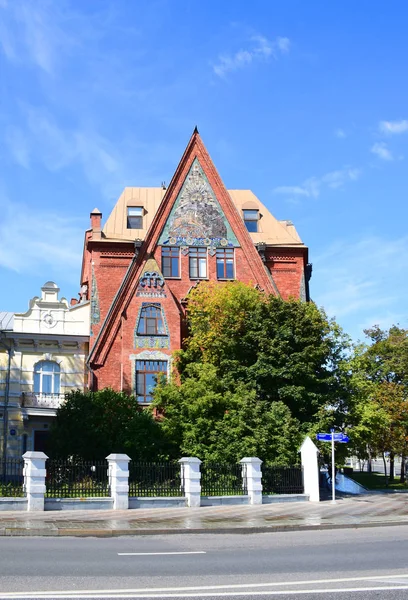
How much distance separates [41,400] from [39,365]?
2.05m

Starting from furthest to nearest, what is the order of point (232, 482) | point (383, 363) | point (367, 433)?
1. point (383, 363)
2. point (367, 433)
3. point (232, 482)

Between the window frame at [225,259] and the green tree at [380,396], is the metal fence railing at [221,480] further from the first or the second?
the window frame at [225,259]

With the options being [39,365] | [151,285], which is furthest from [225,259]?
[39,365]

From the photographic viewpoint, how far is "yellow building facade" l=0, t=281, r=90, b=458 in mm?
36938

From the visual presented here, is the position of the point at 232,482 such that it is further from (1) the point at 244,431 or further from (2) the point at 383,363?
(2) the point at 383,363

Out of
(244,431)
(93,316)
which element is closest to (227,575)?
(244,431)

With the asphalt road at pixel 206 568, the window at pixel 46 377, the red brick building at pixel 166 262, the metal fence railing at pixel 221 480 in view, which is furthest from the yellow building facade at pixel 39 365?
the asphalt road at pixel 206 568

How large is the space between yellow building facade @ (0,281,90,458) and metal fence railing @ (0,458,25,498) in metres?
13.3

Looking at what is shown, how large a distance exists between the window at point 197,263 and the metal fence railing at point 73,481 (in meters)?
19.3

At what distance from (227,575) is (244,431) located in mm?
19664

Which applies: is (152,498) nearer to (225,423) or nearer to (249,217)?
(225,423)

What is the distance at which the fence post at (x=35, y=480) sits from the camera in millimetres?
21766

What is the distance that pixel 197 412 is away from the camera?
3119 cm

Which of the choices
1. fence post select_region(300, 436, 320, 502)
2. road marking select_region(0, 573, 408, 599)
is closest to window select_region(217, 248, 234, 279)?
fence post select_region(300, 436, 320, 502)
